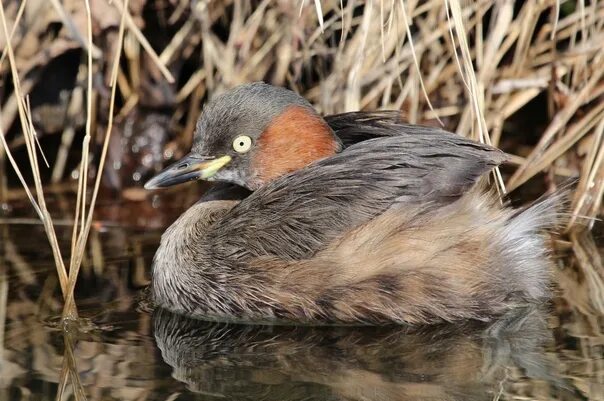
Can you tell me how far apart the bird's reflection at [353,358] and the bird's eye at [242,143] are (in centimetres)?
74

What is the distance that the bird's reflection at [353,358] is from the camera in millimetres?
3756

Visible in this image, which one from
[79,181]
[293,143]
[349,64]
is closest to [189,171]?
[293,143]

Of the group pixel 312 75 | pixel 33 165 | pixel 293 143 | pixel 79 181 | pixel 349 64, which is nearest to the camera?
pixel 33 165

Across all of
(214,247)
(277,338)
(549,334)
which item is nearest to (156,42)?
(214,247)

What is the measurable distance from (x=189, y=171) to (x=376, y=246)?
94 cm

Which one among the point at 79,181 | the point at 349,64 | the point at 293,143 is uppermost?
the point at 349,64

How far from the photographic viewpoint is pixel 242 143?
4.86 metres

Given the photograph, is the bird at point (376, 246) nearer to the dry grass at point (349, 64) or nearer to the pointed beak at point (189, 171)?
the pointed beak at point (189, 171)

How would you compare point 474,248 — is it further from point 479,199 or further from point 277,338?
point 277,338

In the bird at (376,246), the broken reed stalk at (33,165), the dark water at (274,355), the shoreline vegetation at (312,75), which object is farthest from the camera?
the shoreline vegetation at (312,75)

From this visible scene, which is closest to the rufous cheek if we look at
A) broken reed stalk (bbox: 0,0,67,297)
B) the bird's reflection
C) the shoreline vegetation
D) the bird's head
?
the bird's head

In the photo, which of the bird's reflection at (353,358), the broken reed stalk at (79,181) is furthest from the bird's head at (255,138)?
the bird's reflection at (353,358)

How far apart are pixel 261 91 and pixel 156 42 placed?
2011 millimetres

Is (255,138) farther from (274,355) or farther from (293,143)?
(274,355)
